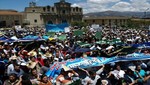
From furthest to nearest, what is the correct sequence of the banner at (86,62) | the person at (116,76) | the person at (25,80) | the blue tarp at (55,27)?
the blue tarp at (55,27) < the banner at (86,62) < the person at (116,76) < the person at (25,80)

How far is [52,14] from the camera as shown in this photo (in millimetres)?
118250

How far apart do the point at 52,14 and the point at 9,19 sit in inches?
681

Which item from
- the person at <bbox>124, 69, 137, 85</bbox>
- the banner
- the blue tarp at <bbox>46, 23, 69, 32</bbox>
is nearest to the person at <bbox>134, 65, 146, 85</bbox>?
the person at <bbox>124, 69, 137, 85</bbox>

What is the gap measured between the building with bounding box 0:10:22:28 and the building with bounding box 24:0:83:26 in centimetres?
311

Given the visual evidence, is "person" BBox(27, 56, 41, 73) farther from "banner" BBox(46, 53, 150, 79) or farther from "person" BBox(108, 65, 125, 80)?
"person" BBox(108, 65, 125, 80)

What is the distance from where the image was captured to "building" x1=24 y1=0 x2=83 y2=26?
367 ft

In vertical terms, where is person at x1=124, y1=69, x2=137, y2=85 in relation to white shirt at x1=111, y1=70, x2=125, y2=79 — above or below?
below

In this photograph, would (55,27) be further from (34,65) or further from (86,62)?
(86,62)

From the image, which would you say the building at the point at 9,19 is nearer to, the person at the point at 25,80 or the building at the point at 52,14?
the building at the point at 52,14

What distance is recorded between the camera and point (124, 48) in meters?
14.6

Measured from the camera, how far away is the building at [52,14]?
112 metres

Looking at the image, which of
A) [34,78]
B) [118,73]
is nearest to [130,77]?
[118,73]

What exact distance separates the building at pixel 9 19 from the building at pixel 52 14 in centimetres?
311

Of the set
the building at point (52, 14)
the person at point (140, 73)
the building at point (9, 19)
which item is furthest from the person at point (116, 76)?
the building at point (52, 14)
